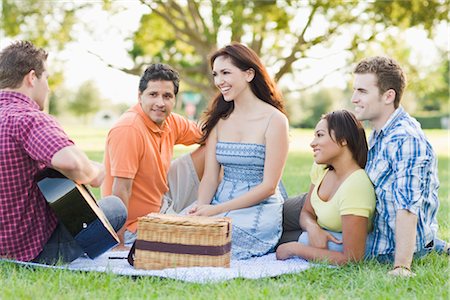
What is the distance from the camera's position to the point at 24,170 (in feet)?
13.1

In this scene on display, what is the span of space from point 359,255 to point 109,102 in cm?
8424

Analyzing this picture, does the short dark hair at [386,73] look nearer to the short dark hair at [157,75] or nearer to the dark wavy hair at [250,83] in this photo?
the dark wavy hair at [250,83]

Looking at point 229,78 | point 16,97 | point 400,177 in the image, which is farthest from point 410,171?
point 16,97

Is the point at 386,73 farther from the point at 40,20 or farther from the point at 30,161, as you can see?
the point at 40,20

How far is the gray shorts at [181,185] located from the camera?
538 cm

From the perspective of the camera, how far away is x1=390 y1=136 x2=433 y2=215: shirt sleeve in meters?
4.06

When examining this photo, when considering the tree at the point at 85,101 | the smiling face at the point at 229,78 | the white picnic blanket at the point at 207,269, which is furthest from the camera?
the tree at the point at 85,101

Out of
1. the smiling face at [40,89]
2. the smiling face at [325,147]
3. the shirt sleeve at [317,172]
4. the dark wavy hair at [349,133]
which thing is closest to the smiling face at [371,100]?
the dark wavy hair at [349,133]

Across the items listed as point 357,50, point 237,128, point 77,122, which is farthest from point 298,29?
point 77,122

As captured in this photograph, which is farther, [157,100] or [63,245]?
[157,100]

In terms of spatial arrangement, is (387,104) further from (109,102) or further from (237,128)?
(109,102)

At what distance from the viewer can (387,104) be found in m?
4.32

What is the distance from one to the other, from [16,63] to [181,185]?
180 centimetres

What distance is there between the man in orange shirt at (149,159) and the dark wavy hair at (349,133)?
1308 mm
